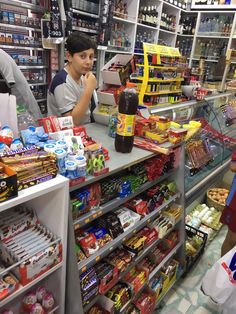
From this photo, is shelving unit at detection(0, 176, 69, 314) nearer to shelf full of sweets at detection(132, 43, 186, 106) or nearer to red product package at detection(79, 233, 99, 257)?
red product package at detection(79, 233, 99, 257)

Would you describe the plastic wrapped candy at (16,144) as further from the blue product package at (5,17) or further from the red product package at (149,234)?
the blue product package at (5,17)

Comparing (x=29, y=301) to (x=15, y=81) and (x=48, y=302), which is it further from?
(x=15, y=81)

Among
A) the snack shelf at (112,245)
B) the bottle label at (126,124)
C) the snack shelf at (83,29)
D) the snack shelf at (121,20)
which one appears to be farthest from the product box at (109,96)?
the snack shelf at (121,20)

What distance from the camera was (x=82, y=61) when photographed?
6.23 ft

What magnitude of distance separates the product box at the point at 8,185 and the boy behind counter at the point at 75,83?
3.30 feet

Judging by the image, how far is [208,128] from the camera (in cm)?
270

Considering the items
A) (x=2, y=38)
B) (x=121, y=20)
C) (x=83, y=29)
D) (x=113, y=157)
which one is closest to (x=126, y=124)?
(x=113, y=157)

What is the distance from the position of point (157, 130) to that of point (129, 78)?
0.67 m

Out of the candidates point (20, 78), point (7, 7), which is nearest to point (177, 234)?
point (20, 78)

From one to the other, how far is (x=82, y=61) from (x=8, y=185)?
4.34ft

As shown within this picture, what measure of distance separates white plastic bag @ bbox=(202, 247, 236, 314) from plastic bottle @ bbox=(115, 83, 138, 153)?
89 cm


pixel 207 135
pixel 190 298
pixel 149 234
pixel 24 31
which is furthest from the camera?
pixel 24 31

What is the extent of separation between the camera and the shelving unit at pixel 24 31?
3.21 m

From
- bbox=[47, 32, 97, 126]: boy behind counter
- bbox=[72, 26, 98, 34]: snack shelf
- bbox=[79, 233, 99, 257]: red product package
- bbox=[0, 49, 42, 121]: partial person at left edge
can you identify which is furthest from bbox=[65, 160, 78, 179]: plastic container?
bbox=[72, 26, 98, 34]: snack shelf
